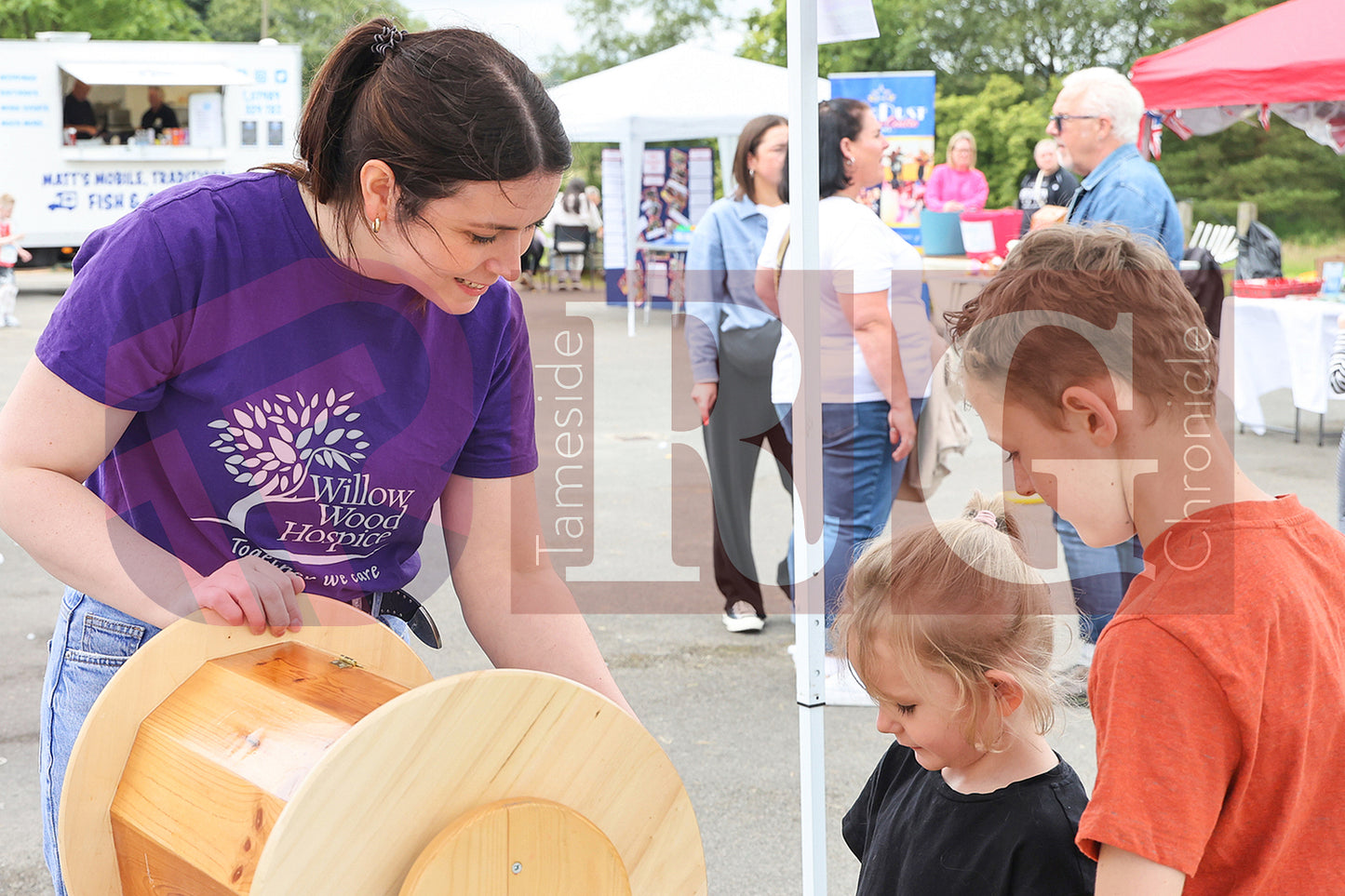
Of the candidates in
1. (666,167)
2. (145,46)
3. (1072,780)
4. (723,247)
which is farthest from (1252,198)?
(1072,780)

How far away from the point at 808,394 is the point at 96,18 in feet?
99.1

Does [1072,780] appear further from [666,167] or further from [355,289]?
[666,167]

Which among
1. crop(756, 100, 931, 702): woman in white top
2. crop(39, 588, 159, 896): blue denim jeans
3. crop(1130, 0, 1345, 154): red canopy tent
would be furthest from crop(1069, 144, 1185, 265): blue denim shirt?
crop(1130, 0, 1345, 154): red canopy tent

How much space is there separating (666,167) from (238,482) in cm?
1205

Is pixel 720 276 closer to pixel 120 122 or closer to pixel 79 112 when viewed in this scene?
pixel 79 112

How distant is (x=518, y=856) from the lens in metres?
1.04

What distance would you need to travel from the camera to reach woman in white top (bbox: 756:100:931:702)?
346cm

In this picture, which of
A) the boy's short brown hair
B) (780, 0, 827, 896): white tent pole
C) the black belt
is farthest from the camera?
(780, 0, 827, 896): white tent pole

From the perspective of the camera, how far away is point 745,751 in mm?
3326

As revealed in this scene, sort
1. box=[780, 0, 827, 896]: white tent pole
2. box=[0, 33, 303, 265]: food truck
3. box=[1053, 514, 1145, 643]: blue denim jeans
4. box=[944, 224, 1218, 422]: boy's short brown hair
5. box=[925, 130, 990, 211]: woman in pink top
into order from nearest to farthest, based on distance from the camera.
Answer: box=[944, 224, 1218, 422]: boy's short brown hair < box=[780, 0, 827, 896]: white tent pole < box=[1053, 514, 1145, 643]: blue denim jeans < box=[925, 130, 990, 211]: woman in pink top < box=[0, 33, 303, 265]: food truck

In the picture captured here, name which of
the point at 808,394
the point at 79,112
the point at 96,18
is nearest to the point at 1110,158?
the point at 808,394

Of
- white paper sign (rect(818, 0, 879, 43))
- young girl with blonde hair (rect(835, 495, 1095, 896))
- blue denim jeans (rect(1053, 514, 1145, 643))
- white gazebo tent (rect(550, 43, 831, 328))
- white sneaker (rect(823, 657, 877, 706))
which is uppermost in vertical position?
white gazebo tent (rect(550, 43, 831, 328))

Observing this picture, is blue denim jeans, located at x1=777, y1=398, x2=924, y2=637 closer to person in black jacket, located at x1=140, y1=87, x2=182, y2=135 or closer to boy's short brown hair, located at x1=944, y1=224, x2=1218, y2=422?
boy's short brown hair, located at x1=944, y1=224, x2=1218, y2=422

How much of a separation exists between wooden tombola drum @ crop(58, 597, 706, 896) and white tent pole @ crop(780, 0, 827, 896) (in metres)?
0.93
